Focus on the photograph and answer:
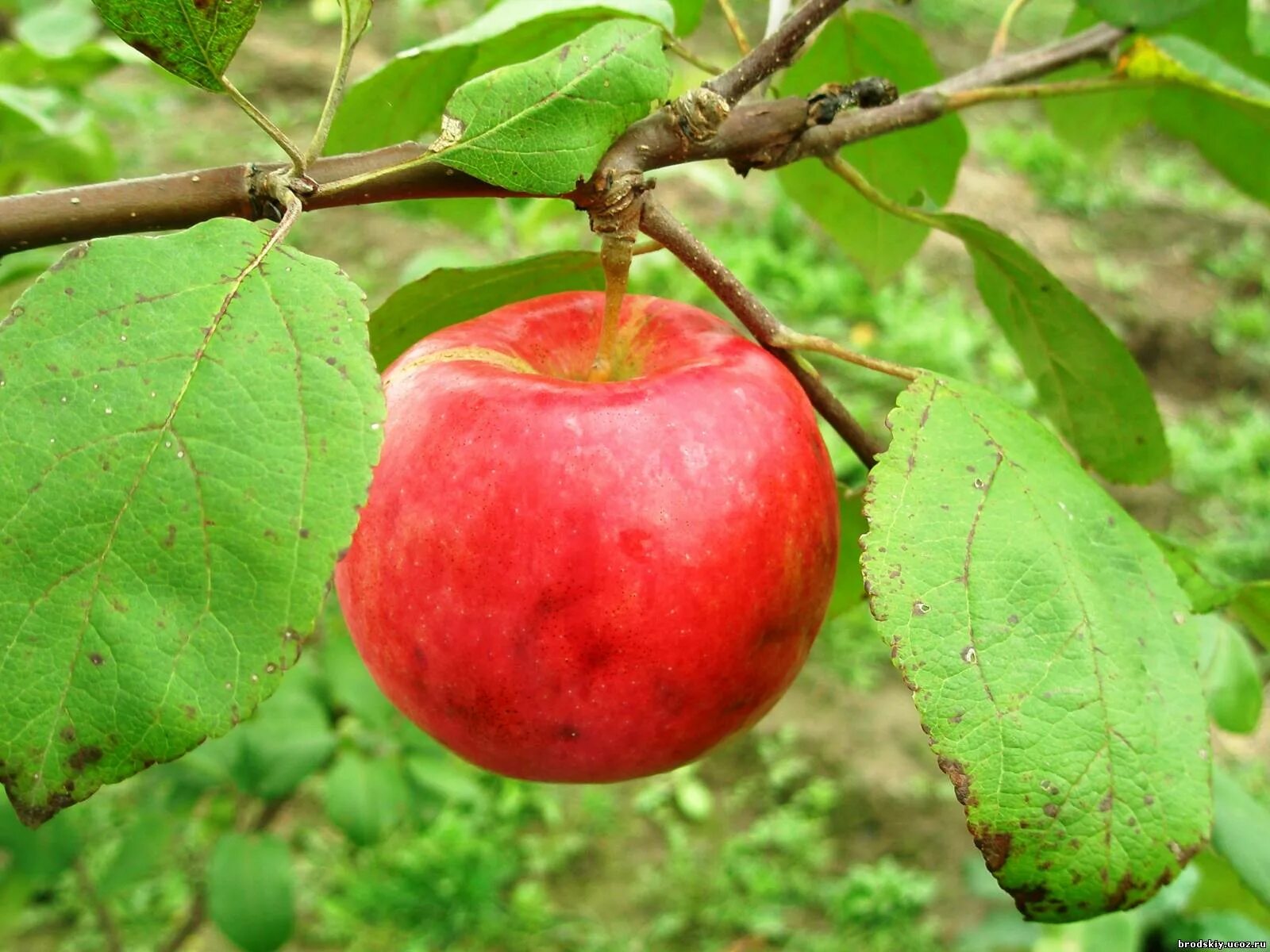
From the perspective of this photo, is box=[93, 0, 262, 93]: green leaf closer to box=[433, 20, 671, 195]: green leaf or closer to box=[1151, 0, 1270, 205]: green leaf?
box=[433, 20, 671, 195]: green leaf

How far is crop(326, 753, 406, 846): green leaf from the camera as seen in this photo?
1295 millimetres

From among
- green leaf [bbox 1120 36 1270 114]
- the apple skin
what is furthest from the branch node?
green leaf [bbox 1120 36 1270 114]

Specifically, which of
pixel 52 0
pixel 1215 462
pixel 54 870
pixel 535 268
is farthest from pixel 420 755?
pixel 1215 462

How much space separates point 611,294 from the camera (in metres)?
0.69

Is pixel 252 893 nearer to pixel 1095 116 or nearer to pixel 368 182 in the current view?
pixel 368 182

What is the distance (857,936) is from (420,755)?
998 millimetres

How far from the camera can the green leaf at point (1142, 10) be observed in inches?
34.3

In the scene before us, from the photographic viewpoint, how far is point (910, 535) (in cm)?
57

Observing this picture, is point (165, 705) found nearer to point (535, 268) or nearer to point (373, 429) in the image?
point (373, 429)

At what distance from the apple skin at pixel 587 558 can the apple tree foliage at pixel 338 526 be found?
3.1 inches

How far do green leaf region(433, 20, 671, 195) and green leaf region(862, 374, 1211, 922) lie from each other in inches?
8.3

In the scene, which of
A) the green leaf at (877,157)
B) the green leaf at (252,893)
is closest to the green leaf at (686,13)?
the green leaf at (877,157)

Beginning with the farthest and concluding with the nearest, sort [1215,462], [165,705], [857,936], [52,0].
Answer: [1215,462] < [857,936] < [52,0] < [165,705]

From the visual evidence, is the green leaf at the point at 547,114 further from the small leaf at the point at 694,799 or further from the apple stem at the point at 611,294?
the small leaf at the point at 694,799
